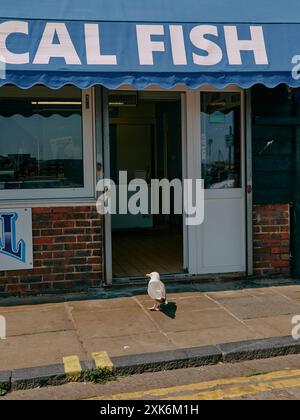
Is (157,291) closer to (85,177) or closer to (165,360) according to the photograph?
(165,360)

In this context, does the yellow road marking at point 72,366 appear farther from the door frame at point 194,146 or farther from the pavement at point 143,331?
the door frame at point 194,146

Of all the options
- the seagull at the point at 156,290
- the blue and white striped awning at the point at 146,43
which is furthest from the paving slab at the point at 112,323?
the blue and white striped awning at the point at 146,43

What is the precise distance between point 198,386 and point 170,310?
174cm

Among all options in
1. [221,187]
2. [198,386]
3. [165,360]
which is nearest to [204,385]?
[198,386]

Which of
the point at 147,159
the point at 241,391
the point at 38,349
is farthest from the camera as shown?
the point at 147,159

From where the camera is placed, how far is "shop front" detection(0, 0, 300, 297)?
18.8 ft

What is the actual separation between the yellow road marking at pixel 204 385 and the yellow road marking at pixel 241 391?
6 cm

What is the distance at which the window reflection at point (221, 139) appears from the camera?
7.14m

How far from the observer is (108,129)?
6762 mm

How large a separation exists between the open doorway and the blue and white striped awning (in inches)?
132

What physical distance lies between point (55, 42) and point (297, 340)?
3.91m

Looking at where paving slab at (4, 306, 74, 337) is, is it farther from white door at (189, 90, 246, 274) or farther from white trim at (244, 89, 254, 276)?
white trim at (244, 89, 254, 276)

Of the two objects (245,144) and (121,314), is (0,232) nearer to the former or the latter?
(121,314)

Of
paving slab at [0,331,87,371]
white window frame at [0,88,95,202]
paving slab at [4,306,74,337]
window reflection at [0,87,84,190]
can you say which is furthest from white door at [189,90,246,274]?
paving slab at [0,331,87,371]
